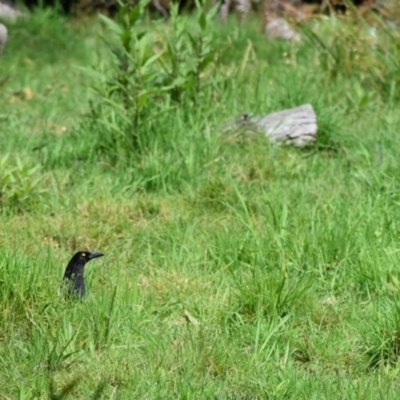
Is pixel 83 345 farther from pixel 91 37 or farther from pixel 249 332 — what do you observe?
pixel 91 37

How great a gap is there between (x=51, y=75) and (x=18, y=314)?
417 centimetres

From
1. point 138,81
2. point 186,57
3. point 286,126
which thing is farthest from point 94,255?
point 186,57

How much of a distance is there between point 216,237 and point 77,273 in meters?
0.87

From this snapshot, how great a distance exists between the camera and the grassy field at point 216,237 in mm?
3527

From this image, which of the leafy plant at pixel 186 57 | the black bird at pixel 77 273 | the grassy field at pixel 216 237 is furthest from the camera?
the leafy plant at pixel 186 57

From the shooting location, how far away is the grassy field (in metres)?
3.53

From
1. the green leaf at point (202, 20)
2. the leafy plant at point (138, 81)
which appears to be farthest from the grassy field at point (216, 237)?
the green leaf at point (202, 20)

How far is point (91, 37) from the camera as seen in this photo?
879 cm

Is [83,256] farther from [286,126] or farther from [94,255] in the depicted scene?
[286,126]

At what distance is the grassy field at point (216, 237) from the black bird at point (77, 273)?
7cm

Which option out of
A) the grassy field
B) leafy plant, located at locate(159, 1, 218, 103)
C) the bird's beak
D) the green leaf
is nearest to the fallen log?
the grassy field

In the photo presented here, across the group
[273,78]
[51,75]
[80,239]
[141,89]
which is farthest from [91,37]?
[80,239]

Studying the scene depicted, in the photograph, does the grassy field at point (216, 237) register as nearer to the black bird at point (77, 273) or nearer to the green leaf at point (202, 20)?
the black bird at point (77, 273)

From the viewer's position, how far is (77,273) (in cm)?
405
